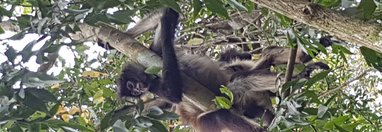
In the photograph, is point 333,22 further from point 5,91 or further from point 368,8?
point 5,91

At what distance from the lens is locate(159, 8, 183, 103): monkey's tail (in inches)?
109

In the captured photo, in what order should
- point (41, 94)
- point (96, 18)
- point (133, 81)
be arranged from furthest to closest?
point (133, 81) → point (96, 18) → point (41, 94)

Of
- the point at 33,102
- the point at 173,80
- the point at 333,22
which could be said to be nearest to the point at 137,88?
the point at 173,80

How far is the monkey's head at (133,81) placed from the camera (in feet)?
10.3

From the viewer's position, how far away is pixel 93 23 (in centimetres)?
163

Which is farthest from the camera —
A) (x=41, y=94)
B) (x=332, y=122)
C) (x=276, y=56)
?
(x=276, y=56)

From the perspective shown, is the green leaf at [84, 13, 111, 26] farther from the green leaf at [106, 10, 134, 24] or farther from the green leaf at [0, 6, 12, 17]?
the green leaf at [0, 6, 12, 17]

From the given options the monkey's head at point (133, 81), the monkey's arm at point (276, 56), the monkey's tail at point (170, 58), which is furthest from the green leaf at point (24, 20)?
the monkey's arm at point (276, 56)

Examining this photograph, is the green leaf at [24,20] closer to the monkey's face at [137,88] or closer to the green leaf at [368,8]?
the green leaf at [368,8]

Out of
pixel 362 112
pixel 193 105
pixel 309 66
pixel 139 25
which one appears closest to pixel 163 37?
pixel 139 25

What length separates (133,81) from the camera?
10.5 feet

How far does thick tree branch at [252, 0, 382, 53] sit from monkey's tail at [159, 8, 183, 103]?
131 cm

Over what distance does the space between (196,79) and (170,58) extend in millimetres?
484

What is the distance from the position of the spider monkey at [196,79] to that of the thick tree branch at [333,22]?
1.33 metres
